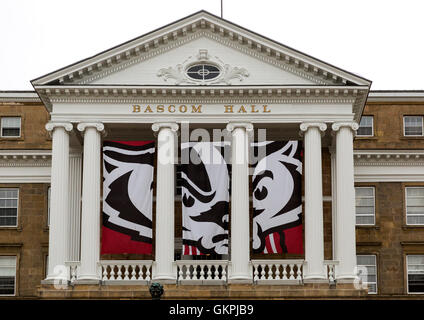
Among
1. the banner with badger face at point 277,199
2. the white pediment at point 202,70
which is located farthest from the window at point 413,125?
the banner with badger face at point 277,199

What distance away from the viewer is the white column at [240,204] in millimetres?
43906

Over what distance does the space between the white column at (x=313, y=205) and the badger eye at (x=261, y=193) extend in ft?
6.96

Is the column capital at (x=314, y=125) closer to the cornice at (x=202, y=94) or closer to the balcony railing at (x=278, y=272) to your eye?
the cornice at (x=202, y=94)

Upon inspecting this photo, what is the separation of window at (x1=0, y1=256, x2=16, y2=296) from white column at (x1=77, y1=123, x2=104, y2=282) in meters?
10.2

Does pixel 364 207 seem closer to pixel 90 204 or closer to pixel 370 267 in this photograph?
pixel 370 267

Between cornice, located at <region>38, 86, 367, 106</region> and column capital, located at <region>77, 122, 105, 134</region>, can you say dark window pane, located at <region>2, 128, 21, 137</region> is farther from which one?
column capital, located at <region>77, 122, 105, 134</region>

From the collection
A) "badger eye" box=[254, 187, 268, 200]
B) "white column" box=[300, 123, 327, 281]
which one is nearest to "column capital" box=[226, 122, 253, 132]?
"white column" box=[300, 123, 327, 281]

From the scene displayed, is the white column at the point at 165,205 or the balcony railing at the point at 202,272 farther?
the white column at the point at 165,205

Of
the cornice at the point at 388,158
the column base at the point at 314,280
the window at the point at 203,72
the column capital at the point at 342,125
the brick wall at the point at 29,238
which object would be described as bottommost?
the column base at the point at 314,280

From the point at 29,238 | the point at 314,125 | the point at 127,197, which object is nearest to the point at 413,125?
the point at 314,125

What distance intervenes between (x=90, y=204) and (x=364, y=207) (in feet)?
55.3

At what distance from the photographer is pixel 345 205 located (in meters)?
44.6

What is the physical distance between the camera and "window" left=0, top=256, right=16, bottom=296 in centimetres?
5309
